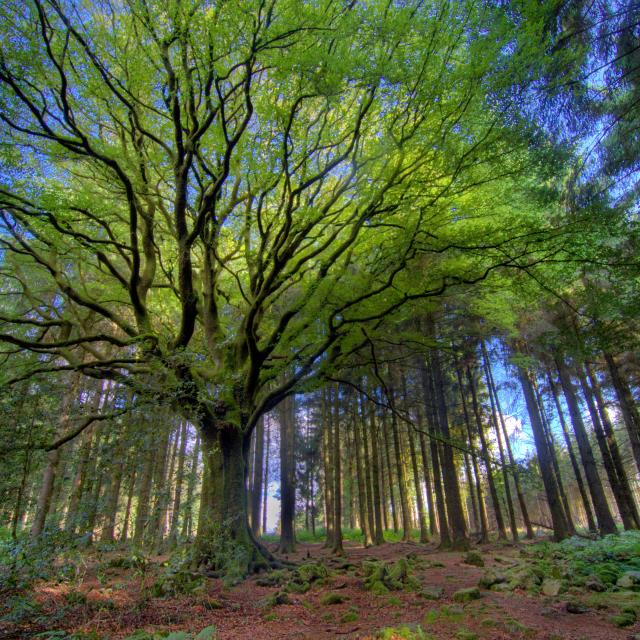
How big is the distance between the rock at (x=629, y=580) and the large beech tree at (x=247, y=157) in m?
5.21

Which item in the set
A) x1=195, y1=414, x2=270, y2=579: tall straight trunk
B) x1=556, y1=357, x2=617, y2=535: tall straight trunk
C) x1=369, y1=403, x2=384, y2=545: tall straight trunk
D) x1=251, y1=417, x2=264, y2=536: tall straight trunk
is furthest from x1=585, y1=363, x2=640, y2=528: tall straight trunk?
x1=251, y1=417, x2=264, y2=536: tall straight trunk

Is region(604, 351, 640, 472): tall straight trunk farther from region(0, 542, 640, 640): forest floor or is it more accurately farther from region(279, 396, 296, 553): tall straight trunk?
region(279, 396, 296, 553): tall straight trunk

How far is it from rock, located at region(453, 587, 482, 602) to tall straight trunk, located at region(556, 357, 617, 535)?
7.22m

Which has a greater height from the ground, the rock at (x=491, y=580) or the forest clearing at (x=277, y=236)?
the forest clearing at (x=277, y=236)

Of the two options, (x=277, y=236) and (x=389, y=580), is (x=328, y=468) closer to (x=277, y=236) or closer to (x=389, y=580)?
(x=389, y=580)

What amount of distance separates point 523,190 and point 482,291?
2.64 m

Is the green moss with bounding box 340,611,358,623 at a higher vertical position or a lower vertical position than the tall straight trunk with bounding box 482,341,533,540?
lower

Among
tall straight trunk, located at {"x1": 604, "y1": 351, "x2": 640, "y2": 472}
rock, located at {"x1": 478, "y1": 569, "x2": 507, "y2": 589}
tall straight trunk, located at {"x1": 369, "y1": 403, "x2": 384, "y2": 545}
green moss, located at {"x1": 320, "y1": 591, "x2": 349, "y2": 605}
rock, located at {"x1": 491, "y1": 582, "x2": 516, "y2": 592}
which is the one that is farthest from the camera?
tall straight trunk, located at {"x1": 369, "y1": 403, "x2": 384, "y2": 545}

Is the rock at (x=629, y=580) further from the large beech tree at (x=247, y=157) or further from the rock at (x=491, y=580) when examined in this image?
the large beech tree at (x=247, y=157)

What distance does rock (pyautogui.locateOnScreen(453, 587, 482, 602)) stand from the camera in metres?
5.46

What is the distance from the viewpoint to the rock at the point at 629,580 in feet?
18.5

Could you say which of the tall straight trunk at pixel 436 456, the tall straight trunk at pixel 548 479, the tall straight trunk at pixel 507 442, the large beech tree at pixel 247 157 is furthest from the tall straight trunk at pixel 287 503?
the tall straight trunk at pixel 548 479

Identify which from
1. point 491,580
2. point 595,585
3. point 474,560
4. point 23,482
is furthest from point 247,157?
point 474,560

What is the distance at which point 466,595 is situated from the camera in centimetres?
549
